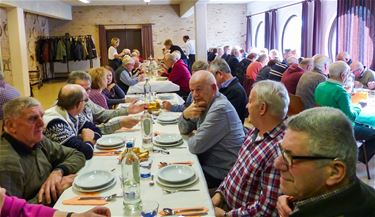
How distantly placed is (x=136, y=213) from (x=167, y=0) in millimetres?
11526

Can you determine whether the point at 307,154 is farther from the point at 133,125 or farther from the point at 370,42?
the point at 370,42

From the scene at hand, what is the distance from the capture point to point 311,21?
27.9ft

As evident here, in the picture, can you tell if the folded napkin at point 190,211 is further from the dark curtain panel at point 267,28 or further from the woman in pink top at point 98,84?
the dark curtain panel at point 267,28

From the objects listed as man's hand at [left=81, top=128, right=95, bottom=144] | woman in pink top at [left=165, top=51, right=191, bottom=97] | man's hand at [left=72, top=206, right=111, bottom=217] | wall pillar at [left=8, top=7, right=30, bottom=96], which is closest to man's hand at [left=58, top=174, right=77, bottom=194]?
man's hand at [left=72, top=206, right=111, bottom=217]

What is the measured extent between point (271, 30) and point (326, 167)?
34.3 ft

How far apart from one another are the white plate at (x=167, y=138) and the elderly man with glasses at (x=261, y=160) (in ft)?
2.55

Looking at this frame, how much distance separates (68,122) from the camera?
2650mm

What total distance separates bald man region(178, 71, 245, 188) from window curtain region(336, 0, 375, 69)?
462 cm

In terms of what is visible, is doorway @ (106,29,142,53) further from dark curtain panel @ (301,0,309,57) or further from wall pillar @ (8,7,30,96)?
dark curtain panel @ (301,0,309,57)

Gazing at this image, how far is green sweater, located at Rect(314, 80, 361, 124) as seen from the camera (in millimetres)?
3760

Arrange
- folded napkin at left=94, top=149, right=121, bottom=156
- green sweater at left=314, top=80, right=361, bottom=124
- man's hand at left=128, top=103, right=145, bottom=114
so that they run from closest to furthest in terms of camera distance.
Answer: folded napkin at left=94, top=149, right=121, bottom=156 < green sweater at left=314, top=80, right=361, bottom=124 < man's hand at left=128, top=103, right=145, bottom=114

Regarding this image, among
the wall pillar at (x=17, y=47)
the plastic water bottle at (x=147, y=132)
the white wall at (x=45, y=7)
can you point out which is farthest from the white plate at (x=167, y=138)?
the wall pillar at (x=17, y=47)

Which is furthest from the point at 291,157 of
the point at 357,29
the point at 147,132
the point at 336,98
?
the point at 357,29

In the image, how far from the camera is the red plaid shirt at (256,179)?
1.83m
